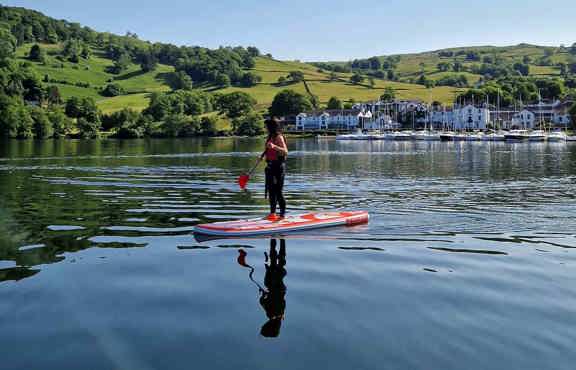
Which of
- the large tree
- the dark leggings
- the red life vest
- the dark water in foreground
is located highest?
the large tree

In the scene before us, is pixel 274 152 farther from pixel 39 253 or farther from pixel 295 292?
pixel 295 292

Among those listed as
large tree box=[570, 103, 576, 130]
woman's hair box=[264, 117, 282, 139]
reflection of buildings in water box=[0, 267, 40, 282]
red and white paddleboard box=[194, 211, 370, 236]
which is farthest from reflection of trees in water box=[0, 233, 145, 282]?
large tree box=[570, 103, 576, 130]

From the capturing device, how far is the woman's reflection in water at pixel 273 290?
1050cm

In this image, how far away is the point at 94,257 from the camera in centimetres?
1600

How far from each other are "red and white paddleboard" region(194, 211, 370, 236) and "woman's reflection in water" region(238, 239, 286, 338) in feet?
5.14

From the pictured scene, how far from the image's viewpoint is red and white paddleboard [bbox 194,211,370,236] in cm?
1866

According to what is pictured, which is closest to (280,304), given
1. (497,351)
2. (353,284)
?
(353,284)

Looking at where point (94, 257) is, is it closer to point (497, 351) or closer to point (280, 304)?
point (280, 304)

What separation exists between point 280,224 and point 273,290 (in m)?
6.66

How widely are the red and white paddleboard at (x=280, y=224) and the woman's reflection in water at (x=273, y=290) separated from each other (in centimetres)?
157

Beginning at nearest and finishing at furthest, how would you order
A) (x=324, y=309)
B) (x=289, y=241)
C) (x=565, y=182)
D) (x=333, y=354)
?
(x=333, y=354), (x=324, y=309), (x=289, y=241), (x=565, y=182)

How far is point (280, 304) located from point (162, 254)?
18.7ft

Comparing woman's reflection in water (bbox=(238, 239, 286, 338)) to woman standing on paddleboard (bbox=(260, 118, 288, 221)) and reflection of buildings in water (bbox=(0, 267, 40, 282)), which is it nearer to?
woman standing on paddleboard (bbox=(260, 118, 288, 221))

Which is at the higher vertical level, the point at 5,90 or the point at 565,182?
the point at 5,90
